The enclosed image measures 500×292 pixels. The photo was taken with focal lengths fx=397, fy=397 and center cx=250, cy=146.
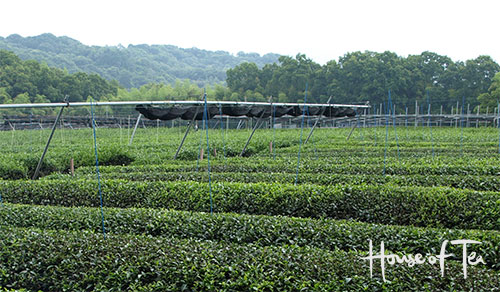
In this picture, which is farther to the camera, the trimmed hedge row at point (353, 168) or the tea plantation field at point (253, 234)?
the trimmed hedge row at point (353, 168)

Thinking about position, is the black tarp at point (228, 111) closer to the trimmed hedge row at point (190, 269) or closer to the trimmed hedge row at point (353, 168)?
the trimmed hedge row at point (353, 168)

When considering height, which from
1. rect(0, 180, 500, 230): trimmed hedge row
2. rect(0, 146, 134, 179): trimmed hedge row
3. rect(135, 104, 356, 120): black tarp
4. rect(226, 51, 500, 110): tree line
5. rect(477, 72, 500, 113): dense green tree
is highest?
rect(226, 51, 500, 110): tree line

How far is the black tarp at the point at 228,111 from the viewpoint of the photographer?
14727 mm

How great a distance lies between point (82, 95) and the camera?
73938 millimetres

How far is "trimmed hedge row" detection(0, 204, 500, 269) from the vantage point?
19.6 feet

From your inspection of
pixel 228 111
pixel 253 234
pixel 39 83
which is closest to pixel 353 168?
pixel 253 234

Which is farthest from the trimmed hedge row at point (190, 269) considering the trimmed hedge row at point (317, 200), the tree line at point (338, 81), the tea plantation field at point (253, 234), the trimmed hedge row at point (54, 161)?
the tree line at point (338, 81)

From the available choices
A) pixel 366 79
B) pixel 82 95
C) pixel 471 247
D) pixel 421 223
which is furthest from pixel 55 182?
pixel 82 95

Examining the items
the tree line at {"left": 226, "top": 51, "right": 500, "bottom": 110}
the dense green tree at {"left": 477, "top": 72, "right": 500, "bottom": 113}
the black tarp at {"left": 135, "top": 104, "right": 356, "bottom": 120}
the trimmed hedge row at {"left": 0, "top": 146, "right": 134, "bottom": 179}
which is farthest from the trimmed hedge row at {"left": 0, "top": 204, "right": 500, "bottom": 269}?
the tree line at {"left": 226, "top": 51, "right": 500, "bottom": 110}

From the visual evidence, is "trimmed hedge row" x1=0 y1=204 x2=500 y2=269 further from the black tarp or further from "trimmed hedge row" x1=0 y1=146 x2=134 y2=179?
"trimmed hedge row" x1=0 y1=146 x2=134 y2=179

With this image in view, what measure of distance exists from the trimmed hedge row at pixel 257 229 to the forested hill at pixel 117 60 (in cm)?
12234

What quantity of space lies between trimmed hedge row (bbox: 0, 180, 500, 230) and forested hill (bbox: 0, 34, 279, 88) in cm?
12018

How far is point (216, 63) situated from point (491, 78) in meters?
143

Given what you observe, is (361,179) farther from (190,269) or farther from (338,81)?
(338,81)
